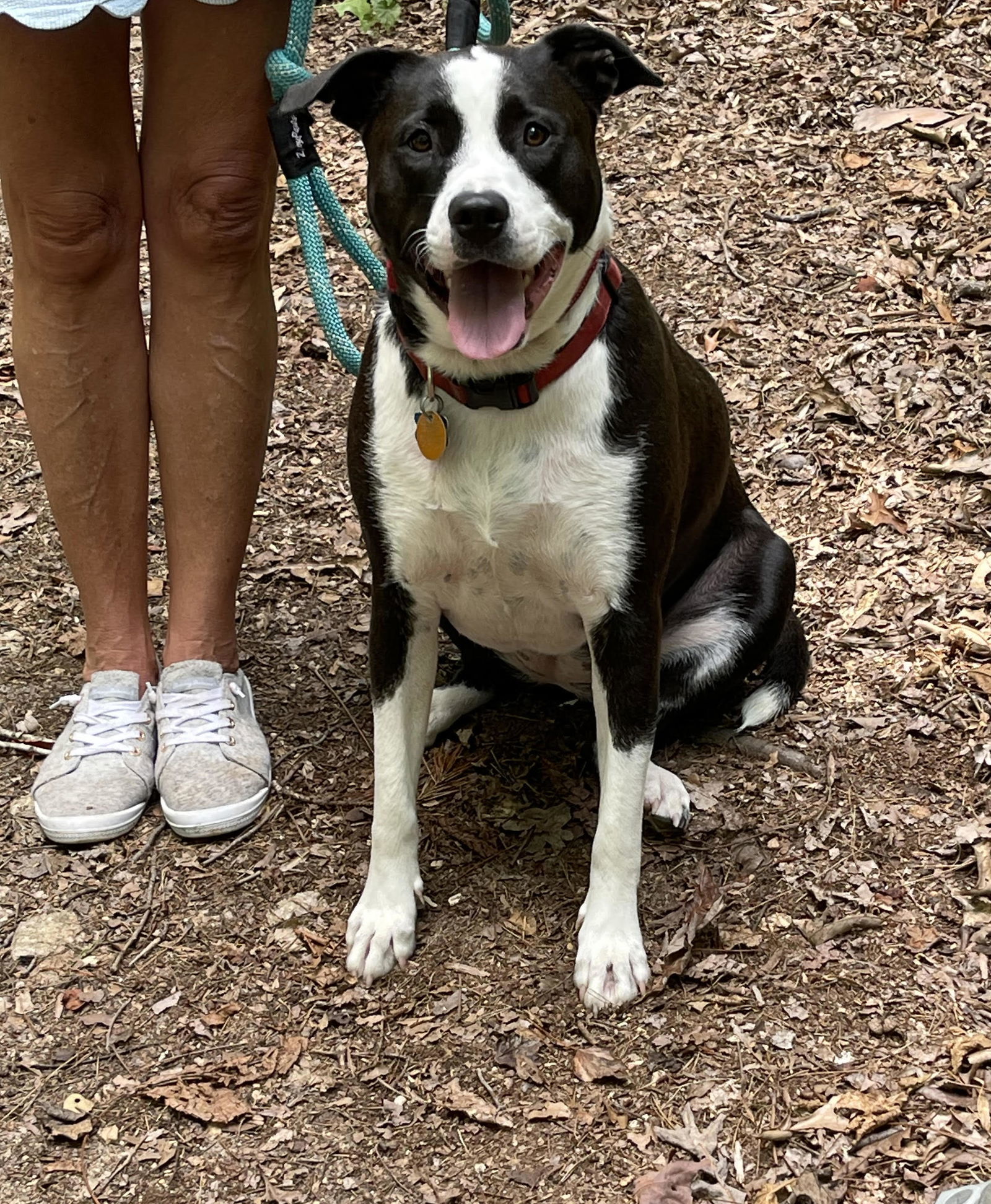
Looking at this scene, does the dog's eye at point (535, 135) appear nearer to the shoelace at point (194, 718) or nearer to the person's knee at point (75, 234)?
the person's knee at point (75, 234)

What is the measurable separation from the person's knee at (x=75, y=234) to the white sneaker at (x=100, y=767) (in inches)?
36.6

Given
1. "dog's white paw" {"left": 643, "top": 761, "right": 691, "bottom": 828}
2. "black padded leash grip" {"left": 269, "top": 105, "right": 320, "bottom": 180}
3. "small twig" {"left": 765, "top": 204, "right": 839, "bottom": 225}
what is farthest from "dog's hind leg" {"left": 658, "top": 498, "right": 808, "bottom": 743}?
"small twig" {"left": 765, "top": 204, "right": 839, "bottom": 225}

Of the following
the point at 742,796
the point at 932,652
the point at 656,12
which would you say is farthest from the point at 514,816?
the point at 656,12

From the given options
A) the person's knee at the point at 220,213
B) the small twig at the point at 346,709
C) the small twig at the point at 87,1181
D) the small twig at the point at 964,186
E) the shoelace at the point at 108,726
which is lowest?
the small twig at the point at 346,709

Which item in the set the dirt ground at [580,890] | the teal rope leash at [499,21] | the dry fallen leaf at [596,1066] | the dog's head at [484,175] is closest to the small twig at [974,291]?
the dirt ground at [580,890]

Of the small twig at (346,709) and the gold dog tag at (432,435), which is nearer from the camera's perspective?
the gold dog tag at (432,435)

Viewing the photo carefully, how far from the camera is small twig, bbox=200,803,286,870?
3.06 metres

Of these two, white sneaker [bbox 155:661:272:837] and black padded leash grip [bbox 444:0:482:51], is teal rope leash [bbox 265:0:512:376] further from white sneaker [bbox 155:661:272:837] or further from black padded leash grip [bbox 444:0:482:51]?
white sneaker [bbox 155:661:272:837]

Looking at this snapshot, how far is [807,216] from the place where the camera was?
496 centimetres

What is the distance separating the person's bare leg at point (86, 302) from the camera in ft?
8.74

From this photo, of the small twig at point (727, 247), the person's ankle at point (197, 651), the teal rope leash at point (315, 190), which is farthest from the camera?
the small twig at point (727, 247)

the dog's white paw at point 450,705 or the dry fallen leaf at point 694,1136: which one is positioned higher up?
the dry fallen leaf at point 694,1136

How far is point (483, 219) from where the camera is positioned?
7.19ft

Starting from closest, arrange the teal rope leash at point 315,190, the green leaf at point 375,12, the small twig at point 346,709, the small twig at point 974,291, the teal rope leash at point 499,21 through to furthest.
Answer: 1. the teal rope leash at point 315,190
2. the teal rope leash at point 499,21
3. the small twig at point 346,709
4. the small twig at point 974,291
5. the green leaf at point 375,12
